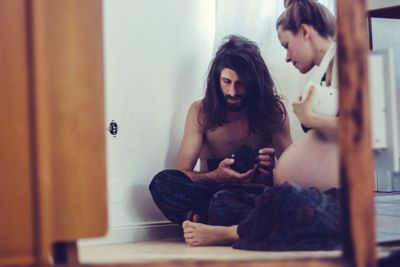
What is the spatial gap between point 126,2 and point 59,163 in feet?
4.52

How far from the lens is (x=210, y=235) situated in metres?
2.21

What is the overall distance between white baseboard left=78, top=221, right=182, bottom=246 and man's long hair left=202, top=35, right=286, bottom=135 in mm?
380

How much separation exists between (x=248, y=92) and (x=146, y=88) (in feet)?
1.20

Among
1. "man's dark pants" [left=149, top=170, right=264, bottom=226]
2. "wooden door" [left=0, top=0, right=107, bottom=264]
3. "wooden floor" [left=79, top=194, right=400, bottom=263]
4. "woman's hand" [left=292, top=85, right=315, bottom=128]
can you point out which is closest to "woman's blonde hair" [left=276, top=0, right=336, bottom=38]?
"woman's hand" [left=292, top=85, right=315, bottom=128]

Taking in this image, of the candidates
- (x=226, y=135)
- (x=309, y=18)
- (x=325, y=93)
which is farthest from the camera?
(x=226, y=135)

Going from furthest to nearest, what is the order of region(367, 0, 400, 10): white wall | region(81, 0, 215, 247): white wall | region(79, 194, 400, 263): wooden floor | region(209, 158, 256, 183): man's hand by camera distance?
1. region(367, 0, 400, 10): white wall
2. region(81, 0, 215, 247): white wall
3. region(209, 158, 256, 183): man's hand
4. region(79, 194, 400, 263): wooden floor

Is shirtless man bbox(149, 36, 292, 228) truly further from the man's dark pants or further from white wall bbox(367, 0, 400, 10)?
white wall bbox(367, 0, 400, 10)

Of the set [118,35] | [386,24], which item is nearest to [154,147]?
[118,35]

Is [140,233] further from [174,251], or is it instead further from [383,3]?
[383,3]

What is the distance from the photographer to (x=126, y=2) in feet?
8.16

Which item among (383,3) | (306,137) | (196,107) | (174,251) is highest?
(383,3)

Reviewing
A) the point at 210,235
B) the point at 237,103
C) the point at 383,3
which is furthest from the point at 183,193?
the point at 383,3

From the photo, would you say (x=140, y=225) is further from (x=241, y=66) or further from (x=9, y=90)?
(x=9, y=90)

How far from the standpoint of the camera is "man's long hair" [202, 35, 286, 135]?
7.95 feet
